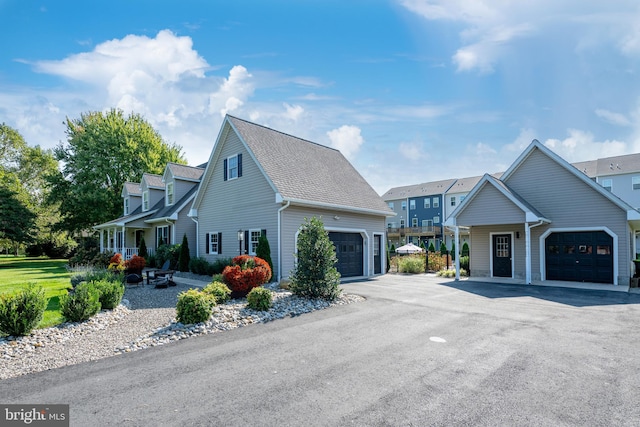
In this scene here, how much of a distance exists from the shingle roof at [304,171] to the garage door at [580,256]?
326 inches

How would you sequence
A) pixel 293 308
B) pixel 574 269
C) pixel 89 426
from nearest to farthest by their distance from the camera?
pixel 89 426 → pixel 293 308 → pixel 574 269

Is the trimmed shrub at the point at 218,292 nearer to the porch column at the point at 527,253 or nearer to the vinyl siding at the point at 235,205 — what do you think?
the vinyl siding at the point at 235,205

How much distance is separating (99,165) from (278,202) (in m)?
27.5

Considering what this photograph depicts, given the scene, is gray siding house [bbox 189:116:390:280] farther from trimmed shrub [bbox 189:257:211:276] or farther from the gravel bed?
the gravel bed

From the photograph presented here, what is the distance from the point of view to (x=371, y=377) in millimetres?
4973

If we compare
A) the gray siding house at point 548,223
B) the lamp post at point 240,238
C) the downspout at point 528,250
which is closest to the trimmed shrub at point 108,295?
the lamp post at point 240,238

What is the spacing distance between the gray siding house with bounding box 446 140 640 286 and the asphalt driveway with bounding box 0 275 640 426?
7.26m

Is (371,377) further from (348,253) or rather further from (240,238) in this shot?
(348,253)

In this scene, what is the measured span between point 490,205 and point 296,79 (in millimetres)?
10424

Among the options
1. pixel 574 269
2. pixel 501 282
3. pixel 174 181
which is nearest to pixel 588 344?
pixel 501 282

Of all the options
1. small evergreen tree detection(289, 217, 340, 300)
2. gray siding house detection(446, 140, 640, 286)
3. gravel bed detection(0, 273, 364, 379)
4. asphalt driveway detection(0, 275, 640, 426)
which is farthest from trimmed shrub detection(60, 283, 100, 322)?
gray siding house detection(446, 140, 640, 286)

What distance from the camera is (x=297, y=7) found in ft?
37.1

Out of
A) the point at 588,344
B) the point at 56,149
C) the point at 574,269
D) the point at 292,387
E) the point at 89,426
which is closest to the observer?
the point at 89,426

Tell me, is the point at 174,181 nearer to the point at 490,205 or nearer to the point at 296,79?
the point at 296,79
